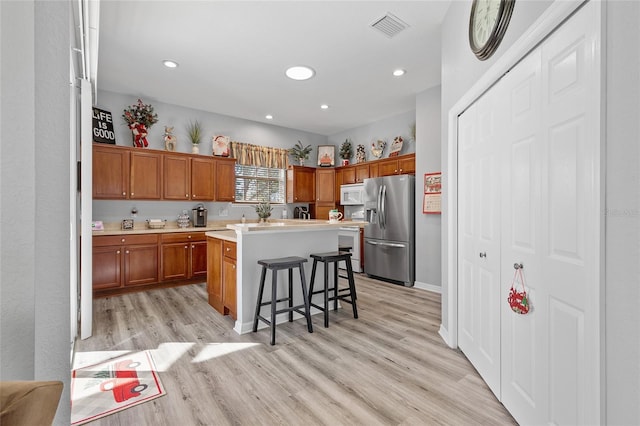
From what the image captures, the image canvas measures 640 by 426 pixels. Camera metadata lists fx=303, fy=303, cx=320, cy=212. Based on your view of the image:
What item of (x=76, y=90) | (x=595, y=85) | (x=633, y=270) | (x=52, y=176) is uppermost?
(x=76, y=90)

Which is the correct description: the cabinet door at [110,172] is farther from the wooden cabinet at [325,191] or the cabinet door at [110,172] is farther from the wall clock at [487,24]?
the wall clock at [487,24]

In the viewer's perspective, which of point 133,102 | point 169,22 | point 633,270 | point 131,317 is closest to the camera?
point 633,270

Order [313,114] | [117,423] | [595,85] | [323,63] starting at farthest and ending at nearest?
[313,114]
[323,63]
[117,423]
[595,85]

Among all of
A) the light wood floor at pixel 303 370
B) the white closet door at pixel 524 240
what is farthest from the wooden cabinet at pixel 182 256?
the white closet door at pixel 524 240

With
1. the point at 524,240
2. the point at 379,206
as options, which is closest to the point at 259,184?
the point at 379,206

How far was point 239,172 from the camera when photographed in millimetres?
6090

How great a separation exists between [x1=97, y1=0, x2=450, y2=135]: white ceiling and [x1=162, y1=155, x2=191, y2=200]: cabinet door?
1.01m

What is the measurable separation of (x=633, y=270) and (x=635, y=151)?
1.23 feet

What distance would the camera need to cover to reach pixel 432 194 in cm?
446

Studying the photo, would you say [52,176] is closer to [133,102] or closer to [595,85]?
[595,85]

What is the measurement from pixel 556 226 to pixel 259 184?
5581 mm

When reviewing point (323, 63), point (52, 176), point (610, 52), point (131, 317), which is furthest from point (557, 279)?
point (131, 317)

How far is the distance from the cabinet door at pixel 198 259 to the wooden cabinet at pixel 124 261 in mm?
532

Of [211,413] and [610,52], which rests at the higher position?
[610,52]
